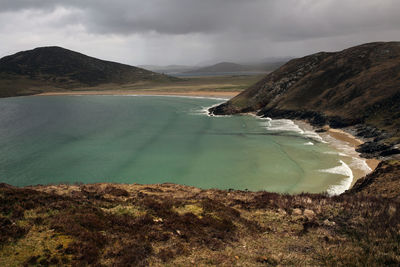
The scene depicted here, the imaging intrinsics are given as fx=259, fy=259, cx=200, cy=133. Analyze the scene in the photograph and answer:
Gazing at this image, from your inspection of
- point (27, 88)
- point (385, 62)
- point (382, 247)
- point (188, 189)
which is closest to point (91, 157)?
point (188, 189)

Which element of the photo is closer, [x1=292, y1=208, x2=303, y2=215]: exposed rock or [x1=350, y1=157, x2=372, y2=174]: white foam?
[x1=292, y1=208, x2=303, y2=215]: exposed rock

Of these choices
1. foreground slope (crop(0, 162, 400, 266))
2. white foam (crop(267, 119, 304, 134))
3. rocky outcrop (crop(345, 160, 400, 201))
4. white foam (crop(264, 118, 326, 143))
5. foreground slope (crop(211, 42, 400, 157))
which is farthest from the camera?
white foam (crop(267, 119, 304, 134))

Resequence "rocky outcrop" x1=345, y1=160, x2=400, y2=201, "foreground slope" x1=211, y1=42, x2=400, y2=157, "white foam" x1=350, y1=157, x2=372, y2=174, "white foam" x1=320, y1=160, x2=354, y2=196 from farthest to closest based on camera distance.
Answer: "foreground slope" x1=211, y1=42, x2=400, y2=157, "white foam" x1=350, y1=157, x2=372, y2=174, "white foam" x1=320, y1=160, x2=354, y2=196, "rocky outcrop" x1=345, y1=160, x2=400, y2=201

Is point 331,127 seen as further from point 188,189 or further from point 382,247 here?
point 382,247

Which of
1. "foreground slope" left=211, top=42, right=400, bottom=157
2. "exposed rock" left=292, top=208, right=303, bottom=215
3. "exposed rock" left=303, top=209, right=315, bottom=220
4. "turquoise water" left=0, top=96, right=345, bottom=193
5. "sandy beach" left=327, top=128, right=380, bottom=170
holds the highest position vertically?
"foreground slope" left=211, top=42, right=400, bottom=157

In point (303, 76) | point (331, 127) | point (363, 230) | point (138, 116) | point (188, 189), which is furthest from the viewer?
point (303, 76)

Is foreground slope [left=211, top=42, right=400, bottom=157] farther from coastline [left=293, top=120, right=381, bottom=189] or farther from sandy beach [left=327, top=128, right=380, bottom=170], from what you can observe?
coastline [left=293, top=120, right=381, bottom=189]

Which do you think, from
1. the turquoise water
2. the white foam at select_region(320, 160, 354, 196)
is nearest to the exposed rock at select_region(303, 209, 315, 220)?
the white foam at select_region(320, 160, 354, 196)
